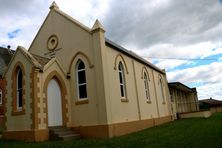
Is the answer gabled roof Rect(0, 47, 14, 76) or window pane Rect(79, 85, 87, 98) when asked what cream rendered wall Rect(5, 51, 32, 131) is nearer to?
window pane Rect(79, 85, 87, 98)

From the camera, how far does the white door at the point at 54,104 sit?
48.4ft

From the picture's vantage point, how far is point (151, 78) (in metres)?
25.5

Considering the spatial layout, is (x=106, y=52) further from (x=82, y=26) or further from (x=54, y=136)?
(x=54, y=136)

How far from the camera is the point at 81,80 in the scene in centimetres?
1614

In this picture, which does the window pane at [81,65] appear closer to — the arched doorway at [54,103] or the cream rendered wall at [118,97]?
the cream rendered wall at [118,97]

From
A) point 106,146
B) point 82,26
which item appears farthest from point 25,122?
point 82,26

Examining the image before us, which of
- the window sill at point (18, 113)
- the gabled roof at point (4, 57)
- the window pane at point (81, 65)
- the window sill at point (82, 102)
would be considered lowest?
the window sill at point (18, 113)

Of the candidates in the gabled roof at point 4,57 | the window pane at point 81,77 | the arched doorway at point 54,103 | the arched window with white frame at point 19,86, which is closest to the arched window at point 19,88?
the arched window with white frame at point 19,86

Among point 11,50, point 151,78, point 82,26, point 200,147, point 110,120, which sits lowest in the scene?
point 200,147

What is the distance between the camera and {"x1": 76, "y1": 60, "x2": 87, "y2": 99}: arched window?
52.1 feet

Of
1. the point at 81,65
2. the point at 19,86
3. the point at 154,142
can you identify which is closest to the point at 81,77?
the point at 81,65

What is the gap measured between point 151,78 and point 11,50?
1042 inches

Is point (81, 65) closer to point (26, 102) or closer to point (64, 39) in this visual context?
point (64, 39)

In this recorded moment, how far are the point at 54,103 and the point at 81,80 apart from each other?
2299mm
